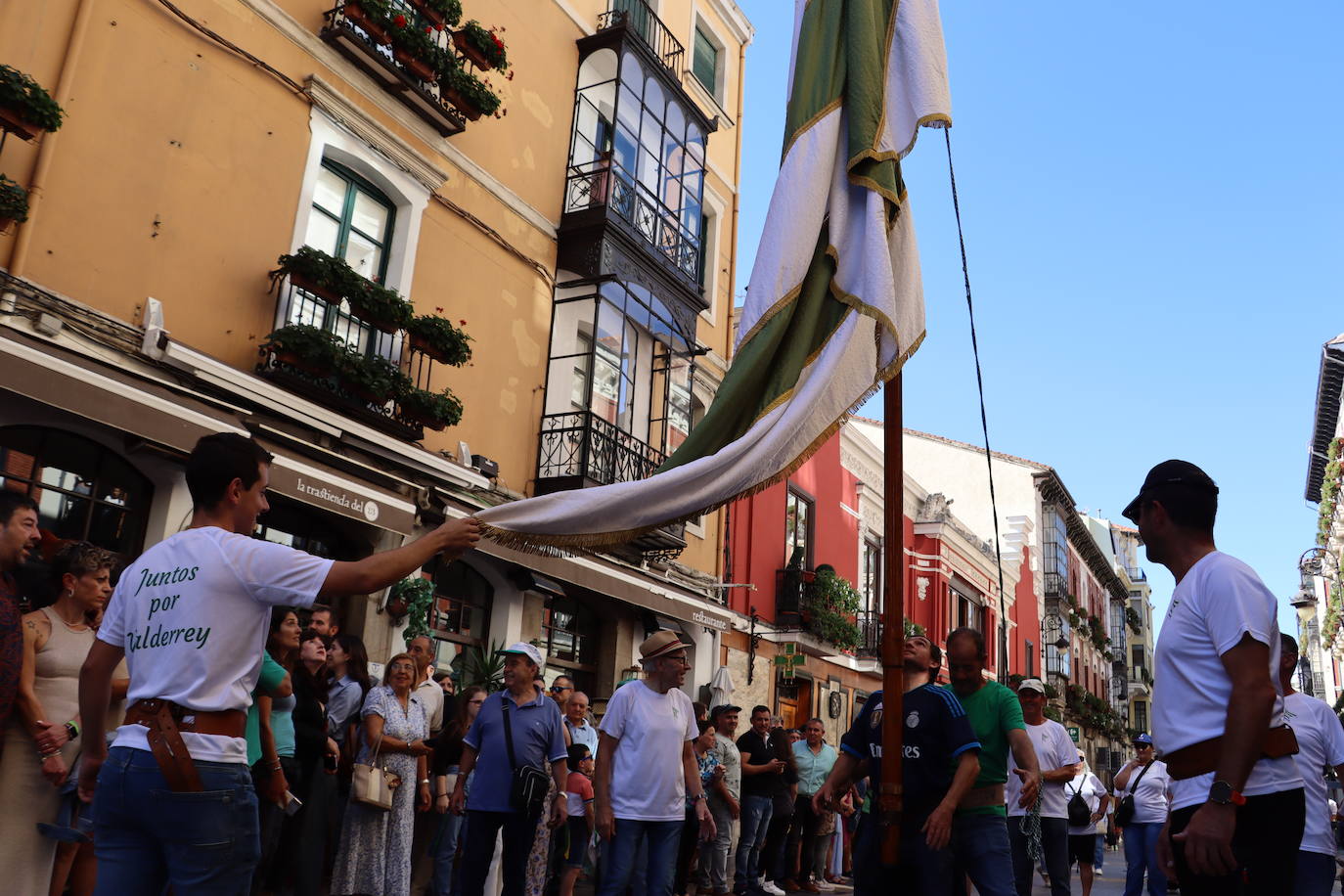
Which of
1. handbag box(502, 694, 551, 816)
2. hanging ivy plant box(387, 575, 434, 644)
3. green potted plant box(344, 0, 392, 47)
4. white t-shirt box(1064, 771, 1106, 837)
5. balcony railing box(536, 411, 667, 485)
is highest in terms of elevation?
green potted plant box(344, 0, 392, 47)

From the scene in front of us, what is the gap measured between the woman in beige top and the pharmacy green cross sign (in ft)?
49.5

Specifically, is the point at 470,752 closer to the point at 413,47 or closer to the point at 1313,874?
the point at 1313,874

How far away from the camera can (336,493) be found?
1005 cm

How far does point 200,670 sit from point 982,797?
12.8 feet

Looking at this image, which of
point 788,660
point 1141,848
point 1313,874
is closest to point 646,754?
point 1313,874

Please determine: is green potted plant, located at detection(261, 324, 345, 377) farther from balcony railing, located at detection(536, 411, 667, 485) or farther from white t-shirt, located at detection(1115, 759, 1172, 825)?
white t-shirt, located at detection(1115, 759, 1172, 825)

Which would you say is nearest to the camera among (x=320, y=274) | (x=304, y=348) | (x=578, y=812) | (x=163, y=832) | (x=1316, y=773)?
(x=163, y=832)

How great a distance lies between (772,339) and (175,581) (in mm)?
2500

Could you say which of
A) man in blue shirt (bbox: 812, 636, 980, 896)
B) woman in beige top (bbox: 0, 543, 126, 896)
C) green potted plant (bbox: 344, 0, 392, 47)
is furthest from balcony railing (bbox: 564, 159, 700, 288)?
man in blue shirt (bbox: 812, 636, 980, 896)

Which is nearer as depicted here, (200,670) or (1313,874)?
Result: (200,670)

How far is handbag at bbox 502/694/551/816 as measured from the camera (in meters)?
6.79

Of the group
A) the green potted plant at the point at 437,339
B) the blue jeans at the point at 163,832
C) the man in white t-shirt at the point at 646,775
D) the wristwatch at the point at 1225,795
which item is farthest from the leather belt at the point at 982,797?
the green potted plant at the point at 437,339

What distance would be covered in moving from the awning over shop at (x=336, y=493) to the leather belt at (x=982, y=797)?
610 centimetres

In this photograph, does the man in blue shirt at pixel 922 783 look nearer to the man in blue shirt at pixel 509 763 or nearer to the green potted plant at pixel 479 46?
the man in blue shirt at pixel 509 763
